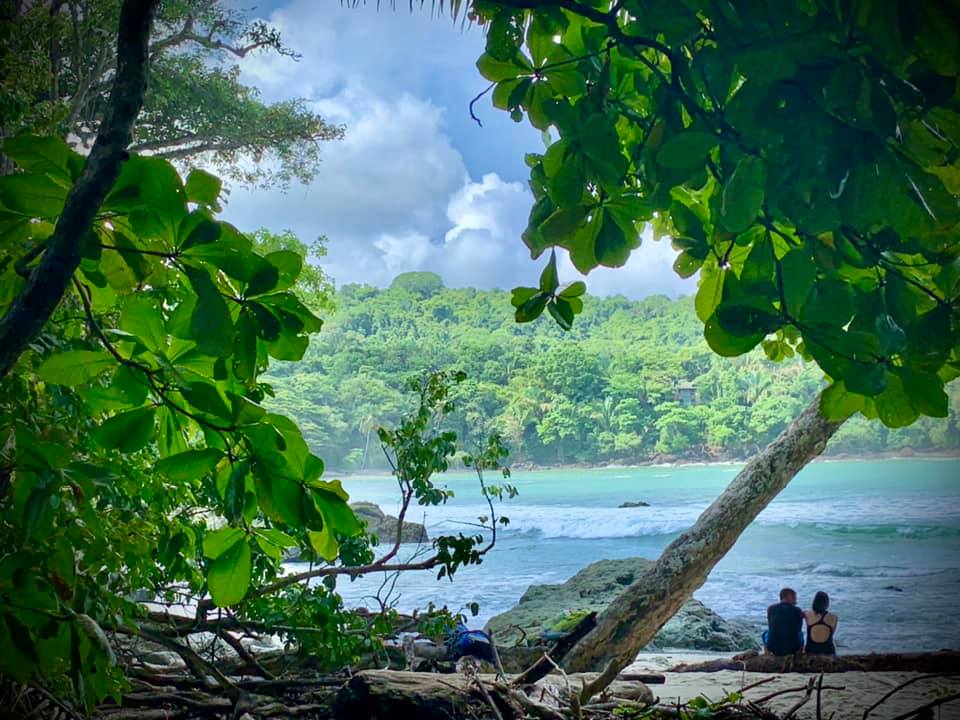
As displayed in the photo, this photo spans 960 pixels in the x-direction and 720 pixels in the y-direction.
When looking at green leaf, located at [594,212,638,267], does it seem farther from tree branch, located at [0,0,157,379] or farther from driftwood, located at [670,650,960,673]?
driftwood, located at [670,650,960,673]

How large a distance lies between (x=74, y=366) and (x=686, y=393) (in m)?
5.93

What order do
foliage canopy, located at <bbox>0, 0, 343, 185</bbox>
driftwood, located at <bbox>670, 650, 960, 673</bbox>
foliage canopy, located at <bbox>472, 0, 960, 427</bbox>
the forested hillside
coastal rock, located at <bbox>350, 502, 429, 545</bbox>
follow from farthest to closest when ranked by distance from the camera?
coastal rock, located at <bbox>350, 502, 429, 545</bbox>, the forested hillside, driftwood, located at <bbox>670, 650, 960, 673</bbox>, foliage canopy, located at <bbox>0, 0, 343, 185</bbox>, foliage canopy, located at <bbox>472, 0, 960, 427</bbox>

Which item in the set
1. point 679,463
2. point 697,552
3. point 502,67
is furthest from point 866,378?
point 679,463

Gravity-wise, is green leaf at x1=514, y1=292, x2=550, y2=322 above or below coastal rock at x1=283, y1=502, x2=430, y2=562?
above

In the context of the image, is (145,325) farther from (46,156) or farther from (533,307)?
(533,307)

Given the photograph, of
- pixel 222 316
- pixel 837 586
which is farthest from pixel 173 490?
pixel 837 586

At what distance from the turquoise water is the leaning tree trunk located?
2116 mm

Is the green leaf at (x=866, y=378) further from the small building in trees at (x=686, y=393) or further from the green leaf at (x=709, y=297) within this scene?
the small building in trees at (x=686, y=393)

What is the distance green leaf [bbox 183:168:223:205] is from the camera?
0.33m

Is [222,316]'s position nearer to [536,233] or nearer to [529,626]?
[536,233]

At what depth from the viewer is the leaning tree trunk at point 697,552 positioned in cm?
216

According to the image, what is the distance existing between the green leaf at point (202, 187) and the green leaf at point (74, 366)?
0.11 m

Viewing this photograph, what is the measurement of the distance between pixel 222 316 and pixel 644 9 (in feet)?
0.82

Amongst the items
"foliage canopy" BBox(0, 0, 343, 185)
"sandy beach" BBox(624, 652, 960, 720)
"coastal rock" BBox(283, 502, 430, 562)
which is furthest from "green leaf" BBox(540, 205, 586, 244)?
"coastal rock" BBox(283, 502, 430, 562)
